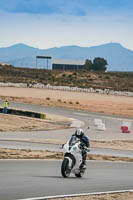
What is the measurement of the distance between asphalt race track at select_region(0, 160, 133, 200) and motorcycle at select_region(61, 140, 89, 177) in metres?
0.28

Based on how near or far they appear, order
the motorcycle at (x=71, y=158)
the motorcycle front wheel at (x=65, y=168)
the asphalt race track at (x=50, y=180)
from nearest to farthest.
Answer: the asphalt race track at (x=50, y=180) → the motorcycle front wheel at (x=65, y=168) → the motorcycle at (x=71, y=158)

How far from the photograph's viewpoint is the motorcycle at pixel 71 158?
16223 mm

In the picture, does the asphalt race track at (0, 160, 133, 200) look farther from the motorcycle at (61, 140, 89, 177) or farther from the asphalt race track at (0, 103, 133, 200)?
the motorcycle at (61, 140, 89, 177)

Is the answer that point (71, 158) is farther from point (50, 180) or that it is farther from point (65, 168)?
point (50, 180)

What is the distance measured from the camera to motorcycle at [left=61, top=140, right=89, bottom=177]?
1622cm

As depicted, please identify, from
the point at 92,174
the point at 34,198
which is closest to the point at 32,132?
the point at 92,174

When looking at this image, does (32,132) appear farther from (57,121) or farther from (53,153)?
(53,153)

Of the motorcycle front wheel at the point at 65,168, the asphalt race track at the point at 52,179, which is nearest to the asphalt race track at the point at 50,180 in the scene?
the asphalt race track at the point at 52,179

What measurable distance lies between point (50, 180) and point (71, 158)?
3.14ft

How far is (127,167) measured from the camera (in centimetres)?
2281

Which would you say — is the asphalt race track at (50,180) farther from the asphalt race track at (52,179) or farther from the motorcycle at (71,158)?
the motorcycle at (71,158)

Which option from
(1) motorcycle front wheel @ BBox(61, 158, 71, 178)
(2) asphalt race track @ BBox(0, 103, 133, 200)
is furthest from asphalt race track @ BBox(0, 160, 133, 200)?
(1) motorcycle front wheel @ BBox(61, 158, 71, 178)

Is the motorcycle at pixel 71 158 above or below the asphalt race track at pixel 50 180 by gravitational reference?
above

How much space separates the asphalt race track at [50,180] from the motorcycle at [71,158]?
0.28 metres
